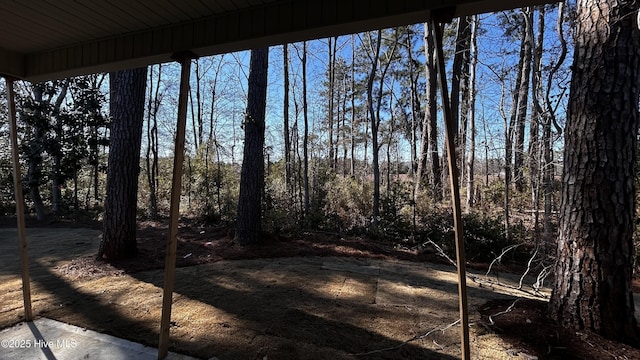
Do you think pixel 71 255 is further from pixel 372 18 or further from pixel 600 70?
pixel 600 70

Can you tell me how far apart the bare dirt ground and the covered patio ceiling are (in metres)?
2.11

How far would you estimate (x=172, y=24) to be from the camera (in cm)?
205

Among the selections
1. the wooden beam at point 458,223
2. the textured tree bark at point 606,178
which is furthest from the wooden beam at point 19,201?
the textured tree bark at point 606,178

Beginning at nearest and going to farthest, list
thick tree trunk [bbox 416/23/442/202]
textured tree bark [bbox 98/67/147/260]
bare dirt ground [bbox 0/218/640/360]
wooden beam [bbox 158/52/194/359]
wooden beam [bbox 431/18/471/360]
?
wooden beam [bbox 431/18/471/360], wooden beam [bbox 158/52/194/359], bare dirt ground [bbox 0/218/640/360], textured tree bark [bbox 98/67/147/260], thick tree trunk [bbox 416/23/442/202]

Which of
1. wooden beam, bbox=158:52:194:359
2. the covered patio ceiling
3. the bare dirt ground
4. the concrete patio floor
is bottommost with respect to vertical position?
the concrete patio floor

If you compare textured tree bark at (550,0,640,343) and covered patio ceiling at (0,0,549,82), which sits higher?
covered patio ceiling at (0,0,549,82)

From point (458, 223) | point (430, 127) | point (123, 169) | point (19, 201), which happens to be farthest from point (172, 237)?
point (430, 127)

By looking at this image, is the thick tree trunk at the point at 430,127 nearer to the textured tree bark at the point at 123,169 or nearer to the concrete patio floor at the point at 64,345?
the textured tree bark at the point at 123,169

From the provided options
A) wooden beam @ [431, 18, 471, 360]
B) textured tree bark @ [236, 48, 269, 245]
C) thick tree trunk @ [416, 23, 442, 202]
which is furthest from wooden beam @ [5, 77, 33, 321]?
thick tree trunk @ [416, 23, 442, 202]

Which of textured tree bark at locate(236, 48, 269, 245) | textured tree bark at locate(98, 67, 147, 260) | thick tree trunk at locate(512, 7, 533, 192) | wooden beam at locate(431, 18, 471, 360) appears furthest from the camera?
thick tree trunk at locate(512, 7, 533, 192)

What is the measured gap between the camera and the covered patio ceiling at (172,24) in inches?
62.1

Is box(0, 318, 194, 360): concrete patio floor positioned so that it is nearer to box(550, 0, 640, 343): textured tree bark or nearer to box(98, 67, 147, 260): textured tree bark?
box(98, 67, 147, 260): textured tree bark

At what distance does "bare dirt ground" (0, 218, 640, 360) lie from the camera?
2.14m

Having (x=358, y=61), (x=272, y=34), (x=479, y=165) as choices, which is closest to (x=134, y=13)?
(x=272, y=34)
